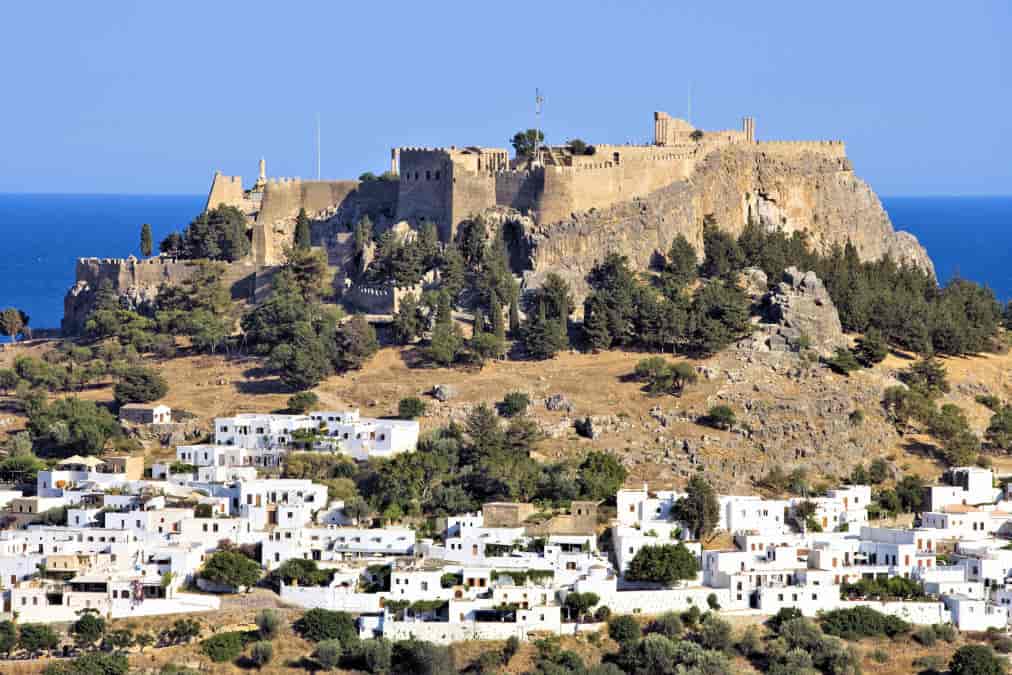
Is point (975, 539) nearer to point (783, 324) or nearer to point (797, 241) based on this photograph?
point (783, 324)

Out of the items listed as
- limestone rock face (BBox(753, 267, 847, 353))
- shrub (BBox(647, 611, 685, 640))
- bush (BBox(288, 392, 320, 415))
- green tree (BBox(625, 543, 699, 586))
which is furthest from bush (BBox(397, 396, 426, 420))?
shrub (BBox(647, 611, 685, 640))

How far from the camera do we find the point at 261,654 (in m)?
63.6

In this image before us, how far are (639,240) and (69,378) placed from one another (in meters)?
18.0

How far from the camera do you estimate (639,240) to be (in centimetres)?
8588

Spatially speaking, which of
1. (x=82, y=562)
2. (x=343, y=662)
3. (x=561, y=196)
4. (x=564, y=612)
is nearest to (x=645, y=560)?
(x=564, y=612)

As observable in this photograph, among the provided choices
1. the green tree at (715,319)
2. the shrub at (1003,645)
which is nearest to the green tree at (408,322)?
the green tree at (715,319)

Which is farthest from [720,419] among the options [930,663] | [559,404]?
[930,663]

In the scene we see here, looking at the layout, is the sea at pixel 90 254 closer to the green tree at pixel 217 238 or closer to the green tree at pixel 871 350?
the green tree at pixel 217 238

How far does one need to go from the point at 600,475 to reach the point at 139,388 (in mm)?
15192

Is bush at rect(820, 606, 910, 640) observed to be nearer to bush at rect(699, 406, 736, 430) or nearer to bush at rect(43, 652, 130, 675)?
bush at rect(699, 406, 736, 430)

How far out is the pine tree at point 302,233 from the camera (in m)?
88.2

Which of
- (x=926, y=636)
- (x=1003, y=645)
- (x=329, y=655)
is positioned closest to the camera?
(x=329, y=655)

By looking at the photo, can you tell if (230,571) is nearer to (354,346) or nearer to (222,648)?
(222,648)

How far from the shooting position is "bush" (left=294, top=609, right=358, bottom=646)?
64125 mm
